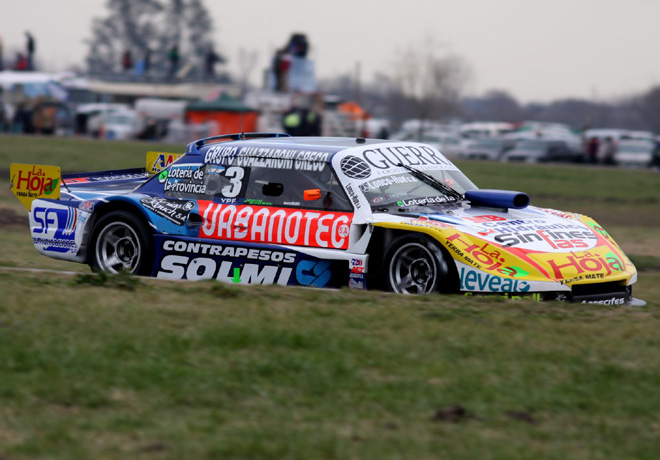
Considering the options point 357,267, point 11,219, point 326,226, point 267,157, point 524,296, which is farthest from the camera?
point 11,219

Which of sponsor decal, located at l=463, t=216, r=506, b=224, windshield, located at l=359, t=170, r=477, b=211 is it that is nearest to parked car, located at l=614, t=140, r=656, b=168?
windshield, located at l=359, t=170, r=477, b=211

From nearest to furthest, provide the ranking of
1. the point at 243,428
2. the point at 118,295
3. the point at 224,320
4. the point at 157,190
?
the point at 243,428 < the point at 224,320 < the point at 118,295 < the point at 157,190

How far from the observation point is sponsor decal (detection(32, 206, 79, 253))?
8891mm

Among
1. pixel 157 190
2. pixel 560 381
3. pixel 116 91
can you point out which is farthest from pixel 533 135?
pixel 560 381

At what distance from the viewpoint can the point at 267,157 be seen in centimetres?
839

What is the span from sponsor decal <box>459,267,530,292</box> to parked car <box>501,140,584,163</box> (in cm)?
3382

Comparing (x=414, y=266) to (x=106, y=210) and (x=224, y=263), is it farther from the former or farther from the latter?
(x=106, y=210)

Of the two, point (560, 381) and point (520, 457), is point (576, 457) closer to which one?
point (520, 457)

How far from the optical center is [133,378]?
4863 mm

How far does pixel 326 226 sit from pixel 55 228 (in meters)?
2.84

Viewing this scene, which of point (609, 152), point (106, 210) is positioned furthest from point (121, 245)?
point (609, 152)

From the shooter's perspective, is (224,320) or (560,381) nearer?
(560,381)

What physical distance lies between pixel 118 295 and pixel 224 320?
1.02 metres

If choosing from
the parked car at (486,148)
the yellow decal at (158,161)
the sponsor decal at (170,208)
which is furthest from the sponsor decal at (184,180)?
the parked car at (486,148)
